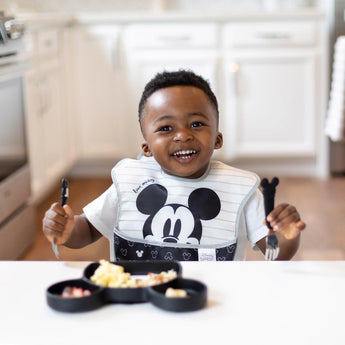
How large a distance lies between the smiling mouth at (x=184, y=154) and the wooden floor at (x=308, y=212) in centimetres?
84

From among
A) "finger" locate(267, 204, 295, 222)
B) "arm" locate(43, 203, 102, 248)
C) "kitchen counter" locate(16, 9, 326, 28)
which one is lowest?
"arm" locate(43, 203, 102, 248)

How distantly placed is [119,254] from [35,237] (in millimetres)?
1654

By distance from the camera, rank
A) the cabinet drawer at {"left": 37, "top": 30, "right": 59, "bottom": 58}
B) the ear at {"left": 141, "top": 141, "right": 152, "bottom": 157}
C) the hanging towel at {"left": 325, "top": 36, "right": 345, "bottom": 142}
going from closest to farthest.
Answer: the ear at {"left": 141, "top": 141, "right": 152, "bottom": 157} → the hanging towel at {"left": 325, "top": 36, "right": 345, "bottom": 142} → the cabinet drawer at {"left": 37, "top": 30, "right": 59, "bottom": 58}

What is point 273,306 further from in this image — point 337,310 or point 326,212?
point 326,212

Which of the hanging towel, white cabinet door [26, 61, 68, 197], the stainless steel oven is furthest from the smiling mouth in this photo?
white cabinet door [26, 61, 68, 197]

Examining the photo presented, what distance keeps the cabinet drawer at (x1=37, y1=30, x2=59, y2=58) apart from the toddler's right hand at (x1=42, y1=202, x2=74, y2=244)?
2.29m

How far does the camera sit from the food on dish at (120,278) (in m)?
0.73

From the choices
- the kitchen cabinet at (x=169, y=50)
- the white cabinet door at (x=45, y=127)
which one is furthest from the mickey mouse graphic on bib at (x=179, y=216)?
the kitchen cabinet at (x=169, y=50)

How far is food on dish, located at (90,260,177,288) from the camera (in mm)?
727

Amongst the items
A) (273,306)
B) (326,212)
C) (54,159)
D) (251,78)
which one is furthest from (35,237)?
(273,306)

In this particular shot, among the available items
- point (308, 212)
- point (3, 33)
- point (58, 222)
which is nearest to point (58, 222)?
point (58, 222)

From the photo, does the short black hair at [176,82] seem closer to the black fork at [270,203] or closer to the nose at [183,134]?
the nose at [183,134]

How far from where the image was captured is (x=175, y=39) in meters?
3.70

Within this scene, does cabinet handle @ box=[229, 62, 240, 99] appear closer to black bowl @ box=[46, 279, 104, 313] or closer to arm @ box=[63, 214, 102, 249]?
arm @ box=[63, 214, 102, 249]
